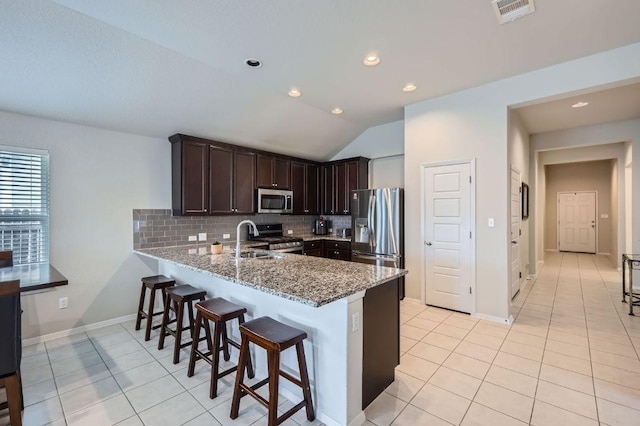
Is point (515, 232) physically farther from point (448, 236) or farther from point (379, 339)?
point (379, 339)

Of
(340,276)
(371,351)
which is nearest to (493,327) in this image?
(371,351)

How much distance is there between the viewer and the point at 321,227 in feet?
20.0

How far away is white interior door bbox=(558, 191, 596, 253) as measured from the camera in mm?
8797

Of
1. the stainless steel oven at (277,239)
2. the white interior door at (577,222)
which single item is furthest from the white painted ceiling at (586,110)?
the white interior door at (577,222)

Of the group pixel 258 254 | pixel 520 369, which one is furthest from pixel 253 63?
pixel 520 369

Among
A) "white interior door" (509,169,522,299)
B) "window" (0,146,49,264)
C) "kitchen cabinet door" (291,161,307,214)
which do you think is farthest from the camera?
"kitchen cabinet door" (291,161,307,214)

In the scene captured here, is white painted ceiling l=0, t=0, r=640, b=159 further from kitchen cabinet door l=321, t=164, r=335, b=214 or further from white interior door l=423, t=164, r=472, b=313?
kitchen cabinet door l=321, t=164, r=335, b=214

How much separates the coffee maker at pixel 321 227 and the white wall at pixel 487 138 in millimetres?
2199

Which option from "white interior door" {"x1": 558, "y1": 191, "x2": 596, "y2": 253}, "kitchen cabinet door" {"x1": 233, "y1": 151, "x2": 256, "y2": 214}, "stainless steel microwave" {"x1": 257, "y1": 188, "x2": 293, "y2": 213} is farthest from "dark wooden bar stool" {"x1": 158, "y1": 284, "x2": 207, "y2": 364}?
"white interior door" {"x1": 558, "y1": 191, "x2": 596, "y2": 253}

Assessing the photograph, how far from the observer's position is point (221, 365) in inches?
105

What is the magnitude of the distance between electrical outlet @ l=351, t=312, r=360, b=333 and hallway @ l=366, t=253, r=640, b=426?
2.15ft

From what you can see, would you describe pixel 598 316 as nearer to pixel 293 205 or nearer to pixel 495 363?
pixel 495 363

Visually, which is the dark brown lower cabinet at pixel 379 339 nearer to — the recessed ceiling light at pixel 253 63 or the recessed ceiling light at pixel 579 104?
the recessed ceiling light at pixel 253 63

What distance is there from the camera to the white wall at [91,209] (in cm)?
321
